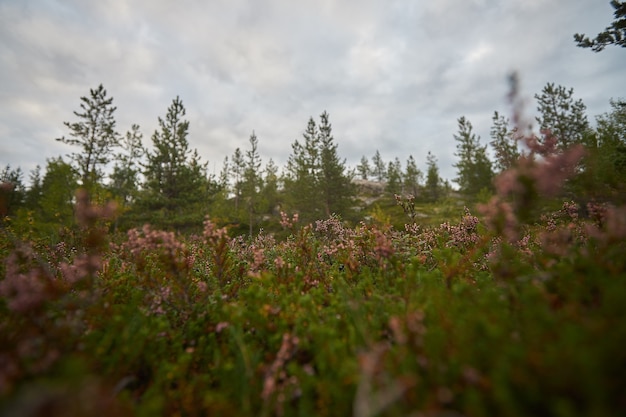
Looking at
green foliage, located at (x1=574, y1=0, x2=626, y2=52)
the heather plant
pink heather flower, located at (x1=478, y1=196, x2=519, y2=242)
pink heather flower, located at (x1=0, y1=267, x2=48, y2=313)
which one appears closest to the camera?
the heather plant

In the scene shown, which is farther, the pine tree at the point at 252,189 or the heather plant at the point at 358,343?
the pine tree at the point at 252,189

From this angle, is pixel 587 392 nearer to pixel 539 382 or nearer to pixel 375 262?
pixel 539 382

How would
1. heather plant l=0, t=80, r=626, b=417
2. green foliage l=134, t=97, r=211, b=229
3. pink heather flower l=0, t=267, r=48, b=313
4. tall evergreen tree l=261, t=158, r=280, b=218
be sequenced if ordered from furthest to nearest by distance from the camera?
tall evergreen tree l=261, t=158, r=280, b=218
green foliage l=134, t=97, r=211, b=229
pink heather flower l=0, t=267, r=48, b=313
heather plant l=0, t=80, r=626, b=417

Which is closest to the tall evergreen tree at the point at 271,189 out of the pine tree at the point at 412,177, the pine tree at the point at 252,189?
the pine tree at the point at 252,189

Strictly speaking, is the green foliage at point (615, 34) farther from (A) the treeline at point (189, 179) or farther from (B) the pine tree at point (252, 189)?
(B) the pine tree at point (252, 189)

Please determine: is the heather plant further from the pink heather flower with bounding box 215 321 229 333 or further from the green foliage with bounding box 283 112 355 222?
the green foliage with bounding box 283 112 355 222

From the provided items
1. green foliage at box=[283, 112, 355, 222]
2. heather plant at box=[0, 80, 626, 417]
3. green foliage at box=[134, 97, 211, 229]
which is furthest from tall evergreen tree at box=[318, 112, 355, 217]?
heather plant at box=[0, 80, 626, 417]

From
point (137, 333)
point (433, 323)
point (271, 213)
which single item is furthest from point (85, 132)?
point (433, 323)

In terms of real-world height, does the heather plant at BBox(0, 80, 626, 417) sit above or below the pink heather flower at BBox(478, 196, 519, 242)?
below

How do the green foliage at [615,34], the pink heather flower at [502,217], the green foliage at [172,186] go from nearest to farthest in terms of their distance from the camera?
the pink heather flower at [502,217] < the green foliage at [615,34] < the green foliage at [172,186]

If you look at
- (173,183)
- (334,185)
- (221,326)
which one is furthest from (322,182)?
(221,326)

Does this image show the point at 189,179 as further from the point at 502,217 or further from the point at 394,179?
the point at 394,179

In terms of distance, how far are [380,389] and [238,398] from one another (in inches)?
46.4

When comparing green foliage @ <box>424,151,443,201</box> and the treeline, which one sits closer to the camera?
the treeline
